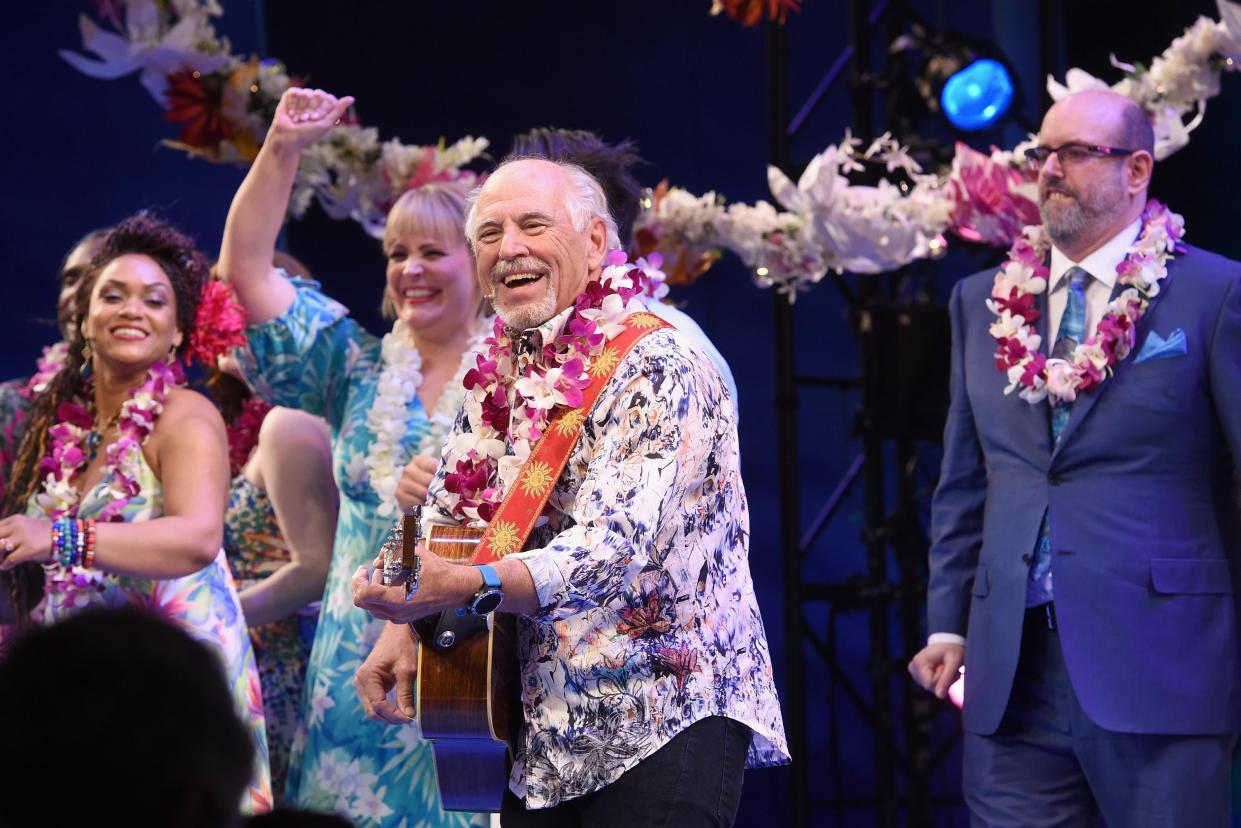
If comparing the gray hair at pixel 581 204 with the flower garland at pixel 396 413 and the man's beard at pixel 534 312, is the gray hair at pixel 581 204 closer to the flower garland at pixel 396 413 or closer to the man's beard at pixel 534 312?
the man's beard at pixel 534 312

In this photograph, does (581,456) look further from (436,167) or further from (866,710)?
(866,710)

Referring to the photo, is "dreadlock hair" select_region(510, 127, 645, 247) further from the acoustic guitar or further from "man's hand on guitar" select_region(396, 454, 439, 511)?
the acoustic guitar

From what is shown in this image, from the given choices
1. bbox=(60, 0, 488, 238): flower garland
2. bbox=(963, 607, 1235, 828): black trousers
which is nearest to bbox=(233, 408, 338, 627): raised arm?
bbox=(60, 0, 488, 238): flower garland

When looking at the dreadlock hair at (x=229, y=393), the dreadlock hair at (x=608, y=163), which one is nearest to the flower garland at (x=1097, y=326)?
the dreadlock hair at (x=608, y=163)

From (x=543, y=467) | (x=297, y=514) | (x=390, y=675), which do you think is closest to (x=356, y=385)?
(x=297, y=514)

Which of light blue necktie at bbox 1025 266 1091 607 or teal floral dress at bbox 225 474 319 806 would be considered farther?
teal floral dress at bbox 225 474 319 806

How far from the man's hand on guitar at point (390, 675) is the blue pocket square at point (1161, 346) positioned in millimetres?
1583

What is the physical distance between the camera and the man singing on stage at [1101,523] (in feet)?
10.3

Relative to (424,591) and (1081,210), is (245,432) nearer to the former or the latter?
(1081,210)

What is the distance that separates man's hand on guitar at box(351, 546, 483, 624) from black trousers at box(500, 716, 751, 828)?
1.26 ft

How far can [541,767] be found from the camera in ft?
7.91

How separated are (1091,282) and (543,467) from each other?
4.87ft

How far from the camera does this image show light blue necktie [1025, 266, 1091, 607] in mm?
3289

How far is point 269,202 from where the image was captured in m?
3.58
